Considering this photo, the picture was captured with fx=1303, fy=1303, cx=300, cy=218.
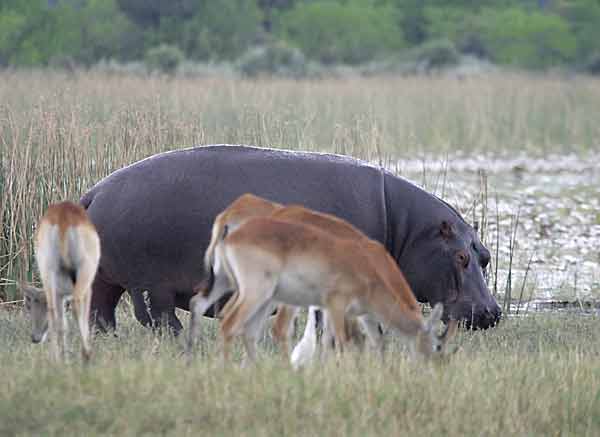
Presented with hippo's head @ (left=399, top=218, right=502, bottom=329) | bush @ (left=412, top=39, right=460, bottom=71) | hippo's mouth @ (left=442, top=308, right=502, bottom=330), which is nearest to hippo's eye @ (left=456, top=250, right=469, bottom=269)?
hippo's head @ (left=399, top=218, right=502, bottom=329)

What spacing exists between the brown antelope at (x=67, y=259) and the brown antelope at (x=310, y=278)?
1.97ft

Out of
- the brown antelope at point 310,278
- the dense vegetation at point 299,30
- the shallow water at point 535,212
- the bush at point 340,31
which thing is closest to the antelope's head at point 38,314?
the brown antelope at point 310,278

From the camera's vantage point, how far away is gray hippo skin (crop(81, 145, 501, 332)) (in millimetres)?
7465

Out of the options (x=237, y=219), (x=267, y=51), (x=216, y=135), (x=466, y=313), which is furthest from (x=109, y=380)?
(x=267, y=51)

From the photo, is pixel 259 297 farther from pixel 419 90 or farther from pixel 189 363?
pixel 419 90

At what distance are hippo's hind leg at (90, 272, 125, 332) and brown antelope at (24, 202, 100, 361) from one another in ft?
5.16

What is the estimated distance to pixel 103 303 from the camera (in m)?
7.79

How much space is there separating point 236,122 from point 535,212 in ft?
14.5

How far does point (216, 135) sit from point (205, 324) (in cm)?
250

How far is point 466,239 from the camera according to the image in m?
7.73

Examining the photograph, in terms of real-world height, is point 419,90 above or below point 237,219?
below

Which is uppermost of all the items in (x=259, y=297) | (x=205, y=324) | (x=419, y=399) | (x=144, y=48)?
(x=259, y=297)

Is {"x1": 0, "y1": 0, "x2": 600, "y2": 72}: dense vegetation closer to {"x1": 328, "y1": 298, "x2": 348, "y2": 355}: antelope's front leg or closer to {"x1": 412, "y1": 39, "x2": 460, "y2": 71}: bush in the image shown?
{"x1": 412, "y1": 39, "x2": 460, "y2": 71}: bush

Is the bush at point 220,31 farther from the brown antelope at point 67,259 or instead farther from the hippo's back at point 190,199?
the brown antelope at point 67,259
